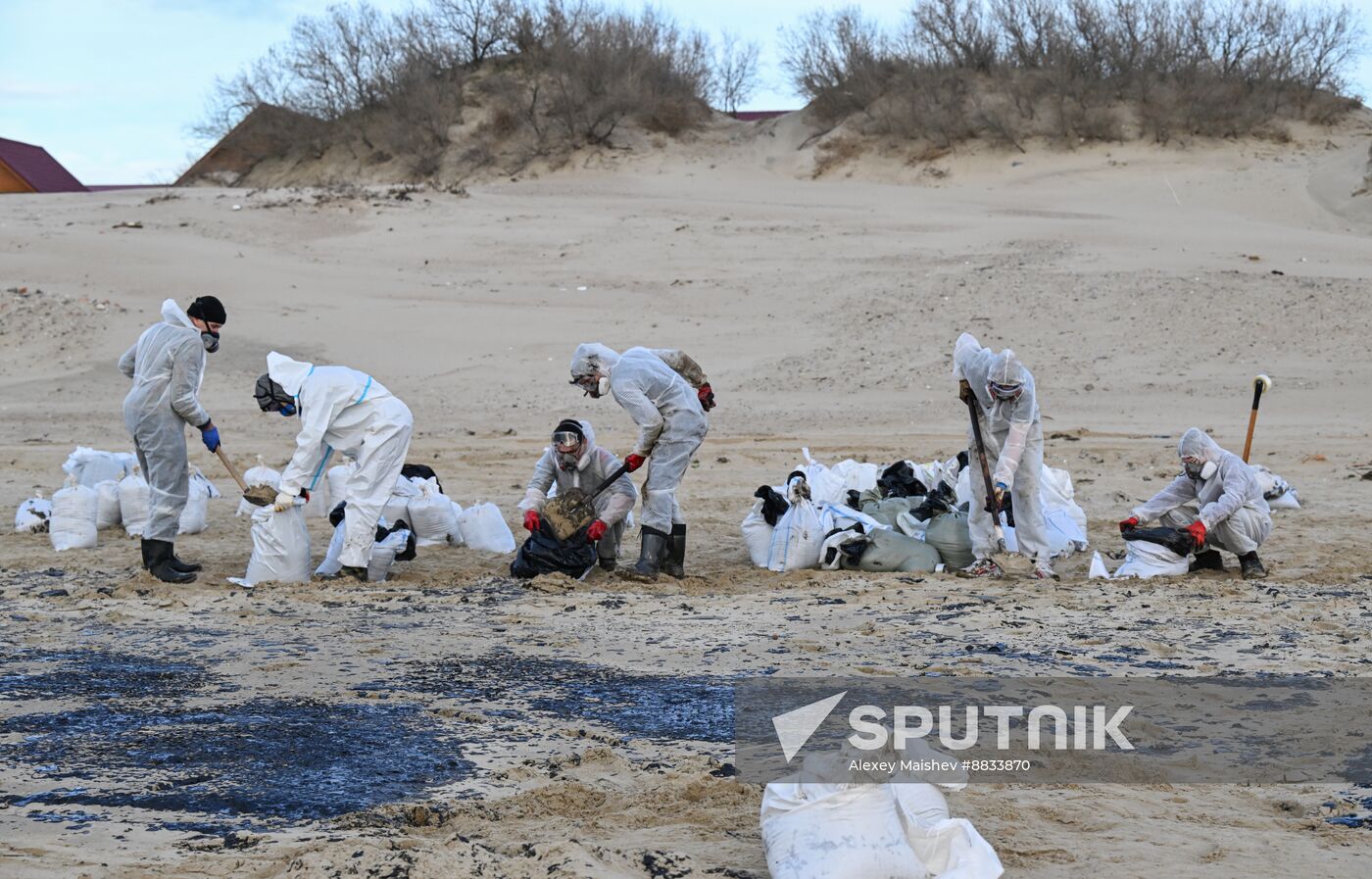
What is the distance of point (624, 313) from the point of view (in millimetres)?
18125

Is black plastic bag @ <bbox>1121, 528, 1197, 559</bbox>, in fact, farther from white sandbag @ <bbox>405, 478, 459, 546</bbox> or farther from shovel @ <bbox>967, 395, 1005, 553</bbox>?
white sandbag @ <bbox>405, 478, 459, 546</bbox>

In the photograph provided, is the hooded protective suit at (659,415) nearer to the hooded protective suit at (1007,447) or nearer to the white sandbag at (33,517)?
the hooded protective suit at (1007,447)

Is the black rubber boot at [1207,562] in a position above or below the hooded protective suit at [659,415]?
below

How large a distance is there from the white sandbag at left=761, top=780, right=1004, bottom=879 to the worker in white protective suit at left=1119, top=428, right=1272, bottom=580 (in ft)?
14.3

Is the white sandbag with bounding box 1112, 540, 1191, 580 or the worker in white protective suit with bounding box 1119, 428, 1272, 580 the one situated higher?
the worker in white protective suit with bounding box 1119, 428, 1272, 580

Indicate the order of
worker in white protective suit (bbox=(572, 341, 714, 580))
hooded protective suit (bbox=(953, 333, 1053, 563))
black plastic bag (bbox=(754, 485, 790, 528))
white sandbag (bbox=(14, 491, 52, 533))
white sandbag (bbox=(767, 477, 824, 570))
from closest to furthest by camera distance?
hooded protective suit (bbox=(953, 333, 1053, 563)) → worker in white protective suit (bbox=(572, 341, 714, 580)) → white sandbag (bbox=(767, 477, 824, 570)) → black plastic bag (bbox=(754, 485, 790, 528)) → white sandbag (bbox=(14, 491, 52, 533))

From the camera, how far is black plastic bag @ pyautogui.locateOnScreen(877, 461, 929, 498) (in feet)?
29.6

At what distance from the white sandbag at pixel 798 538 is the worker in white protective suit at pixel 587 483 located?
2.87 ft

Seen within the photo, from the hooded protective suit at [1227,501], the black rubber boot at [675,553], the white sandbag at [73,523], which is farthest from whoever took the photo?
the white sandbag at [73,523]

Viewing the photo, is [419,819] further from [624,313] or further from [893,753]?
[624,313]

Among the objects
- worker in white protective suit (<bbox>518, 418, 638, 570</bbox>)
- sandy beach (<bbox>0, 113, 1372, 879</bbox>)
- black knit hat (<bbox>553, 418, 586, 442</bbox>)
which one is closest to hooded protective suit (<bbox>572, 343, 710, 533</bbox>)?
worker in white protective suit (<bbox>518, 418, 638, 570</bbox>)

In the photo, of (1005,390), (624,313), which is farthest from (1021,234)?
(1005,390)

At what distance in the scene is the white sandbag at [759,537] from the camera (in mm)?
8242

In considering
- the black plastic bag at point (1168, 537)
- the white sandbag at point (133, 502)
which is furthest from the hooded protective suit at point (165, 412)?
the black plastic bag at point (1168, 537)
